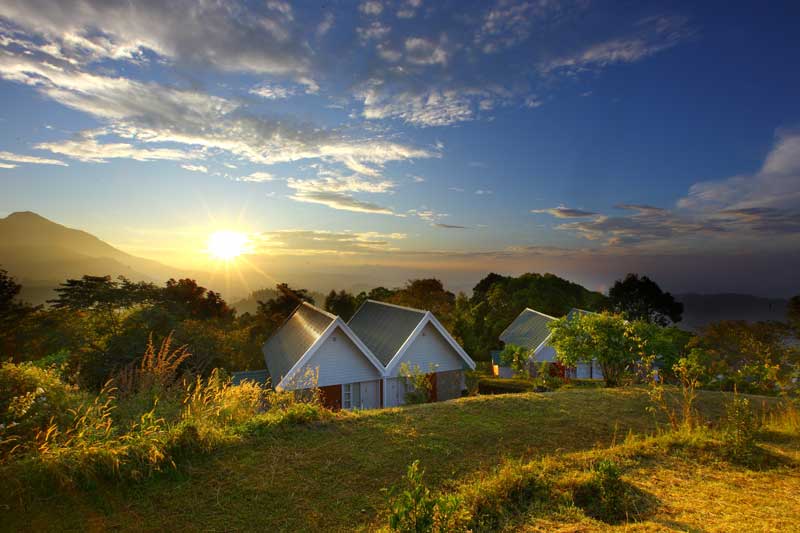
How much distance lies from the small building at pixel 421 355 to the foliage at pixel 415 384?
0.63 feet

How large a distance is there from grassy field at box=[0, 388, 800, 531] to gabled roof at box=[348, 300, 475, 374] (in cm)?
877

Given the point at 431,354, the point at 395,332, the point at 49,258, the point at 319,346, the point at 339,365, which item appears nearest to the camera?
the point at 319,346

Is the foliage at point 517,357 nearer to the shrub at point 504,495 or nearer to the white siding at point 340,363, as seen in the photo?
the white siding at point 340,363

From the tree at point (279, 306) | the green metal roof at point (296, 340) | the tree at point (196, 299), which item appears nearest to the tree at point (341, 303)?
the tree at point (279, 306)

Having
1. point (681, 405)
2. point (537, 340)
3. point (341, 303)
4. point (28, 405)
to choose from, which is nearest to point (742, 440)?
point (681, 405)

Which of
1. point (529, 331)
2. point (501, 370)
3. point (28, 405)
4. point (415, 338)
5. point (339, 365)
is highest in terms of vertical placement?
point (28, 405)

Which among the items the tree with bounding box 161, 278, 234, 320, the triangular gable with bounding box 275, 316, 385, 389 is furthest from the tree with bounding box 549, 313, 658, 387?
the tree with bounding box 161, 278, 234, 320

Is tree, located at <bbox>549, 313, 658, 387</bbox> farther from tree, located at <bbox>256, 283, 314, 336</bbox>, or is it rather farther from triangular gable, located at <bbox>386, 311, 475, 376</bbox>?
tree, located at <bbox>256, 283, 314, 336</bbox>

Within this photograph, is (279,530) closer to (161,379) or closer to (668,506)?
(668,506)

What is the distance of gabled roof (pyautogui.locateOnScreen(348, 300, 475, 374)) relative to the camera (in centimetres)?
1708

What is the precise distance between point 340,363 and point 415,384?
→ 10.5 ft

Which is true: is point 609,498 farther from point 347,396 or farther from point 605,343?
point 347,396

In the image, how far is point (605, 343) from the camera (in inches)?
525

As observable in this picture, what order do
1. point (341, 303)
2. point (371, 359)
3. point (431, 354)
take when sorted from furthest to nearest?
1. point (341, 303)
2. point (431, 354)
3. point (371, 359)
